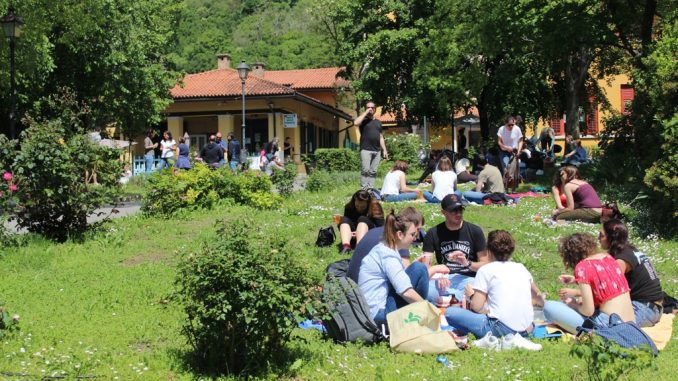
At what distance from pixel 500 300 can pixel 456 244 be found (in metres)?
2.10

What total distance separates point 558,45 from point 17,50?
14357 millimetres

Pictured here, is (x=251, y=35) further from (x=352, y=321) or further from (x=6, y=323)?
(x=352, y=321)

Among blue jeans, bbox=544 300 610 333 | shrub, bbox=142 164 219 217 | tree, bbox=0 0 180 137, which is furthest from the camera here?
tree, bbox=0 0 180 137

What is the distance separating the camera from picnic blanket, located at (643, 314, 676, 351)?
697 cm

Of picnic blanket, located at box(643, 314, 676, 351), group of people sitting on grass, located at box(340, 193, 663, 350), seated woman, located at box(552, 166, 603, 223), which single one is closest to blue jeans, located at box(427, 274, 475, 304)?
group of people sitting on grass, located at box(340, 193, 663, 350)

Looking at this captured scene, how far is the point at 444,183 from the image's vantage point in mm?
15930

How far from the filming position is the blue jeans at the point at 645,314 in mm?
7324

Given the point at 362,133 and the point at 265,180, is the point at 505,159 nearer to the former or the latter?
the point at 362,133

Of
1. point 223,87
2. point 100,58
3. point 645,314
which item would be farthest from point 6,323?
point 223,87

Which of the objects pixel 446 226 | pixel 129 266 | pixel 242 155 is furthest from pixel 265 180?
pixel 242 155

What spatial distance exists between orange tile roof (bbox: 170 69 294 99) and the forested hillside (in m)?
26.9

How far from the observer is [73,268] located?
1005 cm

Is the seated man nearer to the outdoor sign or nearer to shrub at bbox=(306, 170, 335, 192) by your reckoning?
shrub at bbox=(306, 170, 335, 192)

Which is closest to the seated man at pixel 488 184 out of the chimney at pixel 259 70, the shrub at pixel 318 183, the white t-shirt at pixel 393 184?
the white t-shirt at pixel 393 184
